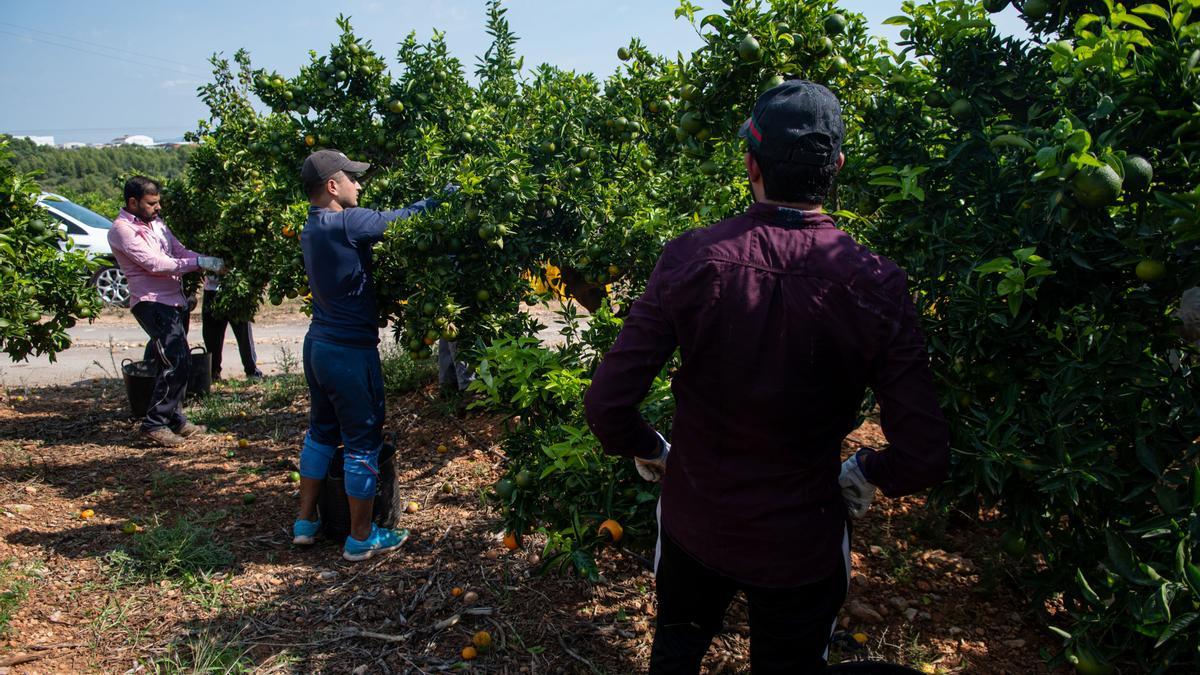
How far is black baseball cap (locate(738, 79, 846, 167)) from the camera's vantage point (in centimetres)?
166

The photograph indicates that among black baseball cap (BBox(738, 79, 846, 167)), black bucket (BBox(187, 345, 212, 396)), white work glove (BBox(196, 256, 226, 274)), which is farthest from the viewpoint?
black bucket (BBox(187, 345, 212, 396))

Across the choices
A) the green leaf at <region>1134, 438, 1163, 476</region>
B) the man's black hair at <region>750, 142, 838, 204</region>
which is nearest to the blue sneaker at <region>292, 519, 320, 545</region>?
the man's black hair at <region>750, 142, 838, 204</region>

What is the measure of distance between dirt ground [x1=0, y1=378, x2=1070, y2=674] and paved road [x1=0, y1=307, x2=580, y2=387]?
3390mm

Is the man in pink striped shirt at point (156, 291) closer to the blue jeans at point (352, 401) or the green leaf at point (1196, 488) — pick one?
the blue jeans at point (352, 401)

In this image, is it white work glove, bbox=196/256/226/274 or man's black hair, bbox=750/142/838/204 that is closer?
man's black hair, bbox=750/142/838/204

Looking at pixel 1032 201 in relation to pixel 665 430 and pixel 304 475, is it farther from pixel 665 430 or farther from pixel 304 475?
pixel 304 475

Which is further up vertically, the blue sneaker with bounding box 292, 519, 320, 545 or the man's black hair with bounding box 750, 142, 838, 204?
the man's black hair with bounding box 750, 142, 838, 204

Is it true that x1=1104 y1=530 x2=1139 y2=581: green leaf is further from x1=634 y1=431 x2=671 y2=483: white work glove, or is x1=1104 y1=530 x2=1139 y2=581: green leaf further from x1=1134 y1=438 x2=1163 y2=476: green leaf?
x1=634 y1=431 x2=671 y2=483: white work glove

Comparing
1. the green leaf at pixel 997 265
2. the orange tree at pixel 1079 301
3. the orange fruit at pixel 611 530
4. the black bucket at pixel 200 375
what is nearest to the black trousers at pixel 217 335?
the black bucket at pixel 200 375

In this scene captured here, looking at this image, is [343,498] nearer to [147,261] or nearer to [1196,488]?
[147,261]

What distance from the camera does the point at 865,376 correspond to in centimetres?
173

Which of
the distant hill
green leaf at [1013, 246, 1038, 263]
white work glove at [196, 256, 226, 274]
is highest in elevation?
the distant hill

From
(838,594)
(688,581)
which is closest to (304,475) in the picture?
(688,581)

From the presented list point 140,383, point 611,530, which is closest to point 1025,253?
point 611,530
